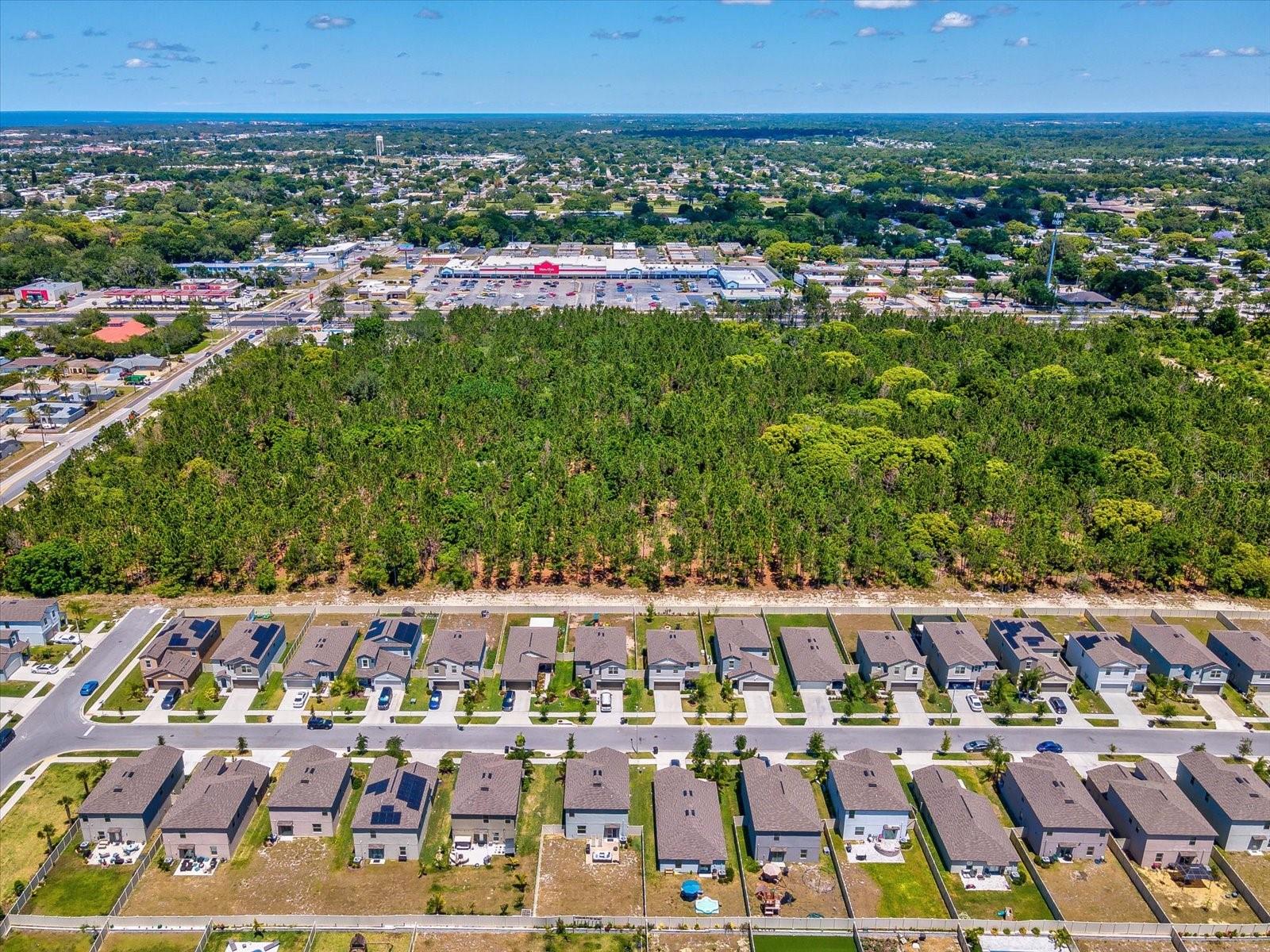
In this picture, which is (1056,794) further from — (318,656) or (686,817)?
(318,656)

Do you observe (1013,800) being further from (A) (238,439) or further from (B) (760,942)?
(A) (238,439)

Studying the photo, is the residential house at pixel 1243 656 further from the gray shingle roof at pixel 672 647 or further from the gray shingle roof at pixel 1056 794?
the gray shingle roof at pixel 672 647

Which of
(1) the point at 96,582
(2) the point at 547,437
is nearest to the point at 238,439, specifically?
(1) the point at 96,582

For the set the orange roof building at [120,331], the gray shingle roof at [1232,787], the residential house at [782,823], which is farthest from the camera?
the orange roof building at [120,331]

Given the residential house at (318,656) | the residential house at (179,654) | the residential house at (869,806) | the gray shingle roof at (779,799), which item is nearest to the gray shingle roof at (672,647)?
the gray shingle roof at (779,799)

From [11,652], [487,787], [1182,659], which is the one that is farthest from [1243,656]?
[11,652]

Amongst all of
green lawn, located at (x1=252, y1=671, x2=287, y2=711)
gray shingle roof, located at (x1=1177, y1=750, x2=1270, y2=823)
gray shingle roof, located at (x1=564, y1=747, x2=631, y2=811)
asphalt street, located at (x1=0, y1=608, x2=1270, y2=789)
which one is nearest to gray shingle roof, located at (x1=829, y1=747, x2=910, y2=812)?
asphalt street, located at (x1=0, y1=608, x2=1270, y2=789)

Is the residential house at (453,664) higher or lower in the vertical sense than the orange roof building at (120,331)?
lower
